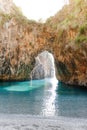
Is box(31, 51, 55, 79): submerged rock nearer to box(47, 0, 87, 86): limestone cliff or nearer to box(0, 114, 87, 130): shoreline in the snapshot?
box(47, 0, 87, 86): limestone cliff

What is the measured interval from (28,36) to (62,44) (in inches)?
408

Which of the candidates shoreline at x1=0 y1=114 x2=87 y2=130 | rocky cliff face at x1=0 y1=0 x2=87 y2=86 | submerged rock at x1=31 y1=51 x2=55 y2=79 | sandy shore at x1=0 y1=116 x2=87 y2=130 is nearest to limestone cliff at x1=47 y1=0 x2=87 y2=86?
rocky cliff face at x1=0 y1=0 x2=87 y2=86

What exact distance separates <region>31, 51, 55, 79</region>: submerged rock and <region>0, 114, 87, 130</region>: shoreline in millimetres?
53659

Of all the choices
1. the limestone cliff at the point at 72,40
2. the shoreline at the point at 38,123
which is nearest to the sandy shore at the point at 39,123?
the shoreline at the point at 38,123

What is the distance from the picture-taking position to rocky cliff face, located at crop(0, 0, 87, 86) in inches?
2119

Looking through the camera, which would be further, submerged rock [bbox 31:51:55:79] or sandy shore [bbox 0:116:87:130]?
submerged rock [bbox 31:51:55:79]

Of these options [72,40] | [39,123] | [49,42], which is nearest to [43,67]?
[49,42]

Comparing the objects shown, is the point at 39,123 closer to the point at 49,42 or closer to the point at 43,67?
the point at 49,42

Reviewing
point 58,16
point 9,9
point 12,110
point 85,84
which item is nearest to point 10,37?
point 9,9

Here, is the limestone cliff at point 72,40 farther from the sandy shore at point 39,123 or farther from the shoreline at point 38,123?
the sandy shore at point 39,123

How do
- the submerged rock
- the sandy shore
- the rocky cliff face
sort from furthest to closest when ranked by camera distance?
the submerged rock → the rocky cliff face → the sandy shore

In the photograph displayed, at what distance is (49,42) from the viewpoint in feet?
219

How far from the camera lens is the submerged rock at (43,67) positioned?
8404cm

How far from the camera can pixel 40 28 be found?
6612 cm
